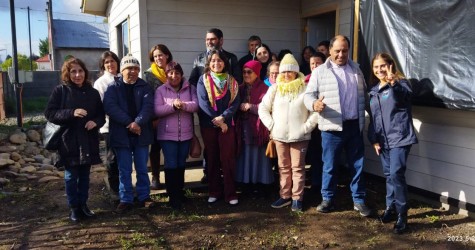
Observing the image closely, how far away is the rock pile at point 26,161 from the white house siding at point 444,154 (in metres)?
4.82

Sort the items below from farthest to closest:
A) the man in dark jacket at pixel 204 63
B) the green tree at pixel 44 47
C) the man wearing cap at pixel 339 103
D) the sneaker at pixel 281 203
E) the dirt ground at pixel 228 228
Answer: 1. the green tree at pixel 44 47
2. the man in dark jacket at pixel 204 63
3. the sneaker at pixel 281 203
4. the man wearing cap at pixel 339 103
5. the dirt ground at pixel 228 228

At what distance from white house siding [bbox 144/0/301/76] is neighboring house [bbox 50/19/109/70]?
2765cm

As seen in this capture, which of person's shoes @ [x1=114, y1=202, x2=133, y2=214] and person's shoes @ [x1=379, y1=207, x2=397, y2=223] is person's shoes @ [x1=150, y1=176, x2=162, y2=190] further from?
person's shoes @ [x1=379, y1=207, x2=397, y2=223]

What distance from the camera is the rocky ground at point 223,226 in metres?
3.29

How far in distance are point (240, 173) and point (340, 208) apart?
1148 millimetres

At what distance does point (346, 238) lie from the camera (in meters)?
3.41

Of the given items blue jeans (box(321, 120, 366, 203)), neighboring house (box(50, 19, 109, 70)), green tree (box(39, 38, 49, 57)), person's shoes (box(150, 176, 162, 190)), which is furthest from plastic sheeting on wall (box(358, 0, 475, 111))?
green tree (box(39, 38, 49, 57))

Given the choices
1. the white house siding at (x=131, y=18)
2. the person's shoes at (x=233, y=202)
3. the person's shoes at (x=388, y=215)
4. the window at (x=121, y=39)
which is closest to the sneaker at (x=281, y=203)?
the person's shoes at (x=233, y=202)

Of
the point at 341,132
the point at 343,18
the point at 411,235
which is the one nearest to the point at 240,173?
the point at 341,132

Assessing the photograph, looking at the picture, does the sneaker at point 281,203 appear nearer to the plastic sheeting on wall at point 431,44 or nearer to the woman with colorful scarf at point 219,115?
the woman with colorful scarf at point 219,115

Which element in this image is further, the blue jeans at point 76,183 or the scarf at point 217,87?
the scarf at point 217,87

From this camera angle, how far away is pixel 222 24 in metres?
5.81

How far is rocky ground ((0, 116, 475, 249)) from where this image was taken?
130 inches

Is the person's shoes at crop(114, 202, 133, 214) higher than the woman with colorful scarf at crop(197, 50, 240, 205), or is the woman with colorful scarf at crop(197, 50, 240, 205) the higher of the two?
the woman with colorful scarf at crop(197, 50, 240, 205)
